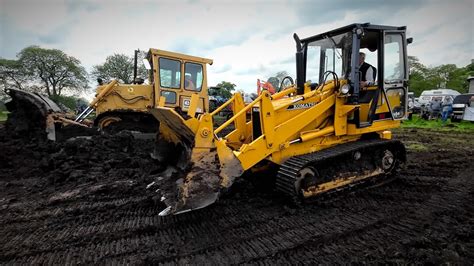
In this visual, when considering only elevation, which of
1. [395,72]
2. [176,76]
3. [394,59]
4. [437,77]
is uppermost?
[437,77]

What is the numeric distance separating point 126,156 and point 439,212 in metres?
6.24

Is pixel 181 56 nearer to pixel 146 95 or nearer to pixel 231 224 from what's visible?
pixel 146 95

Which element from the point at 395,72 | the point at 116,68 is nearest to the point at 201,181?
the point at 395,72

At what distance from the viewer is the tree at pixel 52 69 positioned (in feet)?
129

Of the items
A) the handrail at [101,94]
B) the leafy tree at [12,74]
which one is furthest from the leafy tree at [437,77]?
the leafy tree at [12,74]

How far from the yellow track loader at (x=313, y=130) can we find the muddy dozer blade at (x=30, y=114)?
15.4ft

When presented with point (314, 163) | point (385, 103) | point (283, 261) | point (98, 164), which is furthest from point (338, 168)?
point (98, 164)

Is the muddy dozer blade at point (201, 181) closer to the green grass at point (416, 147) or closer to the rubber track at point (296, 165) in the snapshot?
the rubber track at point (296, 165)

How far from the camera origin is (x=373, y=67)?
4.82 metres

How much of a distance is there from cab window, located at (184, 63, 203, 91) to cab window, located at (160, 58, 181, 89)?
257mm

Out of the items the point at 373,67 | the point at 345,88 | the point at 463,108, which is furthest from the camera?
the point at 463,108

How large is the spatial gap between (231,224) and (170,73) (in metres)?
6.95

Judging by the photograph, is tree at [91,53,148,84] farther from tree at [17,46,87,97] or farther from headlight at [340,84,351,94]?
headlight at [340,84,351,94]

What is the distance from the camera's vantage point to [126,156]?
22.8 ft
